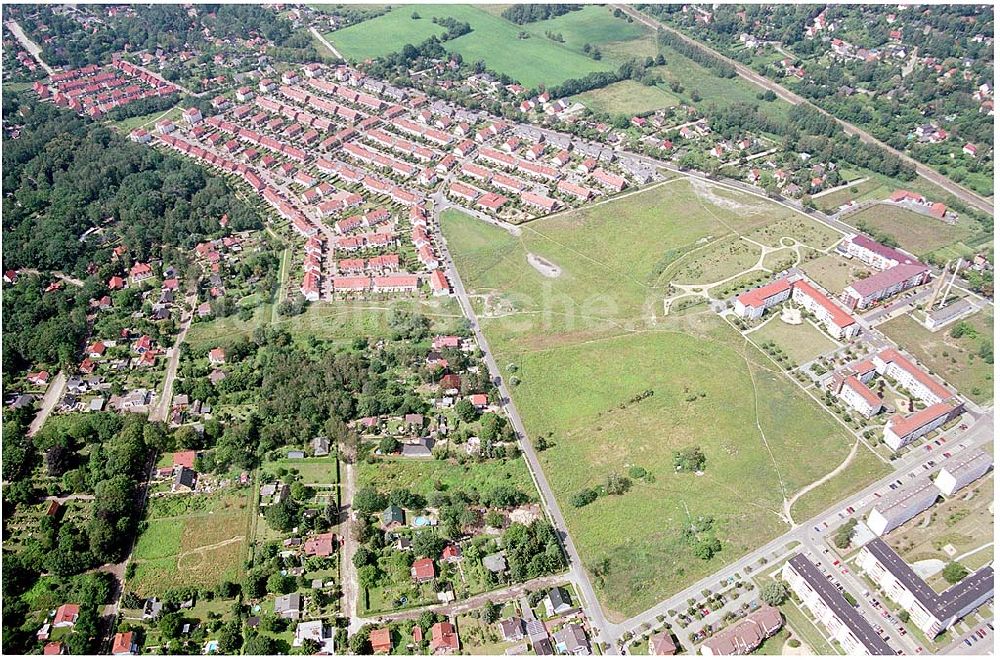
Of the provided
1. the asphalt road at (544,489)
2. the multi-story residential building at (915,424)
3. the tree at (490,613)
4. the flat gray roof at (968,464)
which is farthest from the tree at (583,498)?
the flat gray roof at (968,464)

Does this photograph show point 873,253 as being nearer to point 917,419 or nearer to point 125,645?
point 917,419

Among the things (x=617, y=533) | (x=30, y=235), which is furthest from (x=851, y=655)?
(x=30, y=235)

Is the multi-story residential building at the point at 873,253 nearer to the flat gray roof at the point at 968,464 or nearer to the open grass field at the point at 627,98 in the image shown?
the flat gray roof at the point at 968,464

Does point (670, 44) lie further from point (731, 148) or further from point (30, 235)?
point (30, 235)

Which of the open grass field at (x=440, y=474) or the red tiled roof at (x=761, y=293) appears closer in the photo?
the open grass field at (x=440, y=474)

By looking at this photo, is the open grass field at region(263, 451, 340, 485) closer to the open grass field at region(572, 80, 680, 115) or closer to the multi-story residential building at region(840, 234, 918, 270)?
the multi-story residential building at region(840, 234, 918, 270)

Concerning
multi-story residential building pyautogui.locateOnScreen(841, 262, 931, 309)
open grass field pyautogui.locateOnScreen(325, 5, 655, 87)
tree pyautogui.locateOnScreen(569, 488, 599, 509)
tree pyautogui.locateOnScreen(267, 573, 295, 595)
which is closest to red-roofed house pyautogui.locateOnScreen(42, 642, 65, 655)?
tree pyautogui.locateOnScreen(267, 573, 295, 595)

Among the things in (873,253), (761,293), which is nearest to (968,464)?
(761,293)
